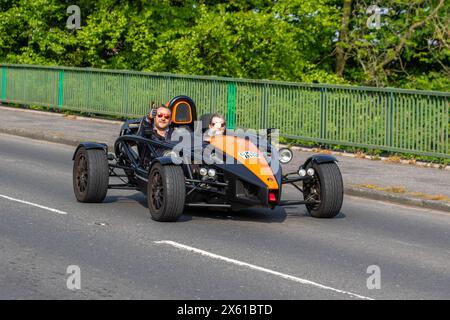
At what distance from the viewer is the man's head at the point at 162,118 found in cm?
1388

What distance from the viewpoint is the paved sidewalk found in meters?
16.0

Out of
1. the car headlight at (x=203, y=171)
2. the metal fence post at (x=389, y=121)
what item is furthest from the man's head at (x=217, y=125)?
the metal fence post at (x=389, y=121)

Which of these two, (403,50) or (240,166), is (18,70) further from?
(240,166)

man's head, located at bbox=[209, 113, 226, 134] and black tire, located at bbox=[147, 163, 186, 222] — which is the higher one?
man's head, located at bbox=[209, 113, 226, 134]

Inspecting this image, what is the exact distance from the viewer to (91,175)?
13.5 m

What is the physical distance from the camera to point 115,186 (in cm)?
1395

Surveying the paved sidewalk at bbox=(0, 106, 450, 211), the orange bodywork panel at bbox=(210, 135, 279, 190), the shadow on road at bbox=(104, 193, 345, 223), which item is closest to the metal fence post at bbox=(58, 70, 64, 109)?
the paved sidewalk at bbox=(0, 106, 450, 211)

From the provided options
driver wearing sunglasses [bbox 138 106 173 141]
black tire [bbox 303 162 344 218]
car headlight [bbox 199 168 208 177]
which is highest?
driver wearing sunglasses [bbox 138 106 173 141]

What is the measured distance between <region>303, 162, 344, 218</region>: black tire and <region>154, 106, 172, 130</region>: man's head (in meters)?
2.03

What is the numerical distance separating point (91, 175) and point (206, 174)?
180cm

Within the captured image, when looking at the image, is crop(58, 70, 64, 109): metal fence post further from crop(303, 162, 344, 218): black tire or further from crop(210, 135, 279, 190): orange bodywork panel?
crop(303, 162, 344, 218): black tire

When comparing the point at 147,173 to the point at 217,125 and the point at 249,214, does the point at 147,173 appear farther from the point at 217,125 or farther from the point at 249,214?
the point at 249,214

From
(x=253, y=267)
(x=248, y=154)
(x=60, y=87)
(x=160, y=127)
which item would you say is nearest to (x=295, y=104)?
(x=160, y=127)

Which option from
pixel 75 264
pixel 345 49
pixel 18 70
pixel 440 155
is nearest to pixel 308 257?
pixel 75 264
